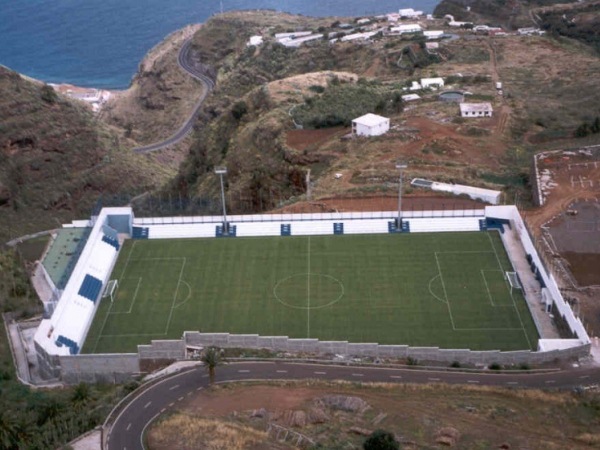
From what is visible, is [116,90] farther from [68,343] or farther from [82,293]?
[68,343]

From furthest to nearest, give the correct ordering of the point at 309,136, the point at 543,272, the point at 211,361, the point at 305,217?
1. the point at 309,136
2. the point at 305,217
3. the point at 543,272
4. the point at 211,361

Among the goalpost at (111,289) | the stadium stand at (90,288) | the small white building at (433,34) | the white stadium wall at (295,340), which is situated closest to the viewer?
the white stadium wall at (295,340)

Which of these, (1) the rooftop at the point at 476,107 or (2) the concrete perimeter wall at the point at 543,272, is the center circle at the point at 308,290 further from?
(1) the rooftop at the point at 476,107

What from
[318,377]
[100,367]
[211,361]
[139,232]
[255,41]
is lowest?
[255,41]

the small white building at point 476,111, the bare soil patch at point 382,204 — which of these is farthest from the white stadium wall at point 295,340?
the small white building at point 476,111

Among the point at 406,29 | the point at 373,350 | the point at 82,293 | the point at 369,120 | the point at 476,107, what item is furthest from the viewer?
the point at 406,29

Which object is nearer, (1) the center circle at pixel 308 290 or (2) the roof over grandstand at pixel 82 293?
(2) the roof over grandstand at pixel 82 293

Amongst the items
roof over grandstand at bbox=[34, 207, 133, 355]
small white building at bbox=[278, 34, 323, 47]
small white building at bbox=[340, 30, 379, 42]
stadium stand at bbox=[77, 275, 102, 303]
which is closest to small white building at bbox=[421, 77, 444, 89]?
small white building at bbox=[340, 30, 379, 42]

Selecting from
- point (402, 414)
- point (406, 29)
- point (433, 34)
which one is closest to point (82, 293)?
point (402, 414)
